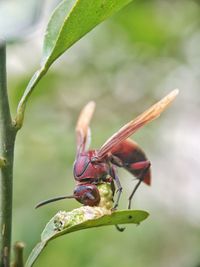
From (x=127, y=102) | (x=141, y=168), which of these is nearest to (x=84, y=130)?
(x=141, y=168)

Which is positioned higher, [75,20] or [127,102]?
[75,20]

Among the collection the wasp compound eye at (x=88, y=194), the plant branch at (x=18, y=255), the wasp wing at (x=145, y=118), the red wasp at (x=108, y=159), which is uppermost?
the wasp wing at (x=145, y=118)

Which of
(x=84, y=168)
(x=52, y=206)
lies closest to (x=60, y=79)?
(x=52, y=206)

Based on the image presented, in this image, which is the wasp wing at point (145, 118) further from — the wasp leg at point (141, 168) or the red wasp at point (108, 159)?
the wasp leg at point (141, 168)

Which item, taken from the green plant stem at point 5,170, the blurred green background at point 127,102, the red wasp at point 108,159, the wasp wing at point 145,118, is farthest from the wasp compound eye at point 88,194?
the blurred green background at point 127,102

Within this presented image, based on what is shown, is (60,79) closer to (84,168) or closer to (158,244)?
(158,244)

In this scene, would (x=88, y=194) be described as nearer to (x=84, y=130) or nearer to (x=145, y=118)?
(x=145, y=118)

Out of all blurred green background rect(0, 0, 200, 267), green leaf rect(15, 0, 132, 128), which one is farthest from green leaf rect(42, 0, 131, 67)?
blurred green background rect(0, 0, 200, 267)
